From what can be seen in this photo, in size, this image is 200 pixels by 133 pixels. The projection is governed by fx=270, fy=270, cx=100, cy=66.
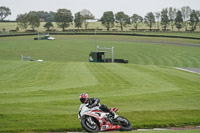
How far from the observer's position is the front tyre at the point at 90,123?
11.4m

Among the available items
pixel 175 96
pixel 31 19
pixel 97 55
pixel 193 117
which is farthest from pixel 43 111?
pixel 31 19

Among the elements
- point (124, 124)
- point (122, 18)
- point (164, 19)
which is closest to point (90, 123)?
point (124, 124)

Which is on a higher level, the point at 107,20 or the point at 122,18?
the point at 122,18

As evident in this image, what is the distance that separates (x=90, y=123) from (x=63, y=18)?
17246cm

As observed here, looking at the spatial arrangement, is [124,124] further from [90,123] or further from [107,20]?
[107,20]

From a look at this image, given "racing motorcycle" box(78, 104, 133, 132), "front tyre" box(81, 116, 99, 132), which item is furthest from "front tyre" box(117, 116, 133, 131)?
"front tyre" box(81, 116, 99, 132)

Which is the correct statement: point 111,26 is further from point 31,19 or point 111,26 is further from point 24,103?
point 24,103

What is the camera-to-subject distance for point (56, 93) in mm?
19703

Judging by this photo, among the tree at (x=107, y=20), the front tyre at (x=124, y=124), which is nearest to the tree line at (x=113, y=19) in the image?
the tree at (x=107, y=20)

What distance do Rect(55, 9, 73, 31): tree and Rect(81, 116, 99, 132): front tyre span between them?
553ft

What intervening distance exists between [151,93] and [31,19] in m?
160

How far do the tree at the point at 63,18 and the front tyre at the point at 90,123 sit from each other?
168480mm

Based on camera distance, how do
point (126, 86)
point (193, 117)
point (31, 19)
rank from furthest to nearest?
point (31, 19) < point (126, 86) < point (193, 117)

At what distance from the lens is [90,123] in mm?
11516
